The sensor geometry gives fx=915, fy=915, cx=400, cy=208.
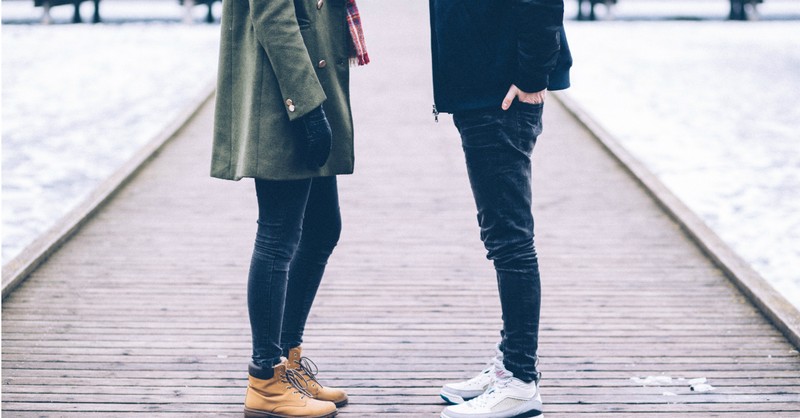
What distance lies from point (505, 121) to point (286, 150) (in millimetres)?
637

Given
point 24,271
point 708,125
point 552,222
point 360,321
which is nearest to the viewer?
point 360,321

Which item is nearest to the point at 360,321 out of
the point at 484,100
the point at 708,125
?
the point at 484,100

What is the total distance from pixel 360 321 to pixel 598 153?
4.05 metres

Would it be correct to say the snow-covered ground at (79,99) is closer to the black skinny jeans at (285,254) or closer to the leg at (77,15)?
the leg at (77,15)

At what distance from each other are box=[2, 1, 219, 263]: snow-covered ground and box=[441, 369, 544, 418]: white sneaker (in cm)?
308

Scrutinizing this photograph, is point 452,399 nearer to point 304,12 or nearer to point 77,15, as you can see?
point 304,12

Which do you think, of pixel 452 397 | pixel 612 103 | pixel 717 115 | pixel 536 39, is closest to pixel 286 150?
pixel 536 39

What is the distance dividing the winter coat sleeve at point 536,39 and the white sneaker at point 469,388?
899mm

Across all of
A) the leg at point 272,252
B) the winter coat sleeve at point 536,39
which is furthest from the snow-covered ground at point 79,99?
the winter coat sleeve at point 536,39

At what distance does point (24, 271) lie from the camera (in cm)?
429

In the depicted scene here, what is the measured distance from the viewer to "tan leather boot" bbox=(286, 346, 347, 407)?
2914mm

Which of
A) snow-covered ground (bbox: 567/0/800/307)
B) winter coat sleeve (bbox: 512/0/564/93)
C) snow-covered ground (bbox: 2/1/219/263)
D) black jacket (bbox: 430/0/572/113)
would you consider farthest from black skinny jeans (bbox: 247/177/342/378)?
snow-covered ground (bbox: 2/1/219/263)

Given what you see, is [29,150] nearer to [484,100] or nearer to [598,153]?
[598,153]

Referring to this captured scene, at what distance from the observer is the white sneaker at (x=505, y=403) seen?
9.14 feet
